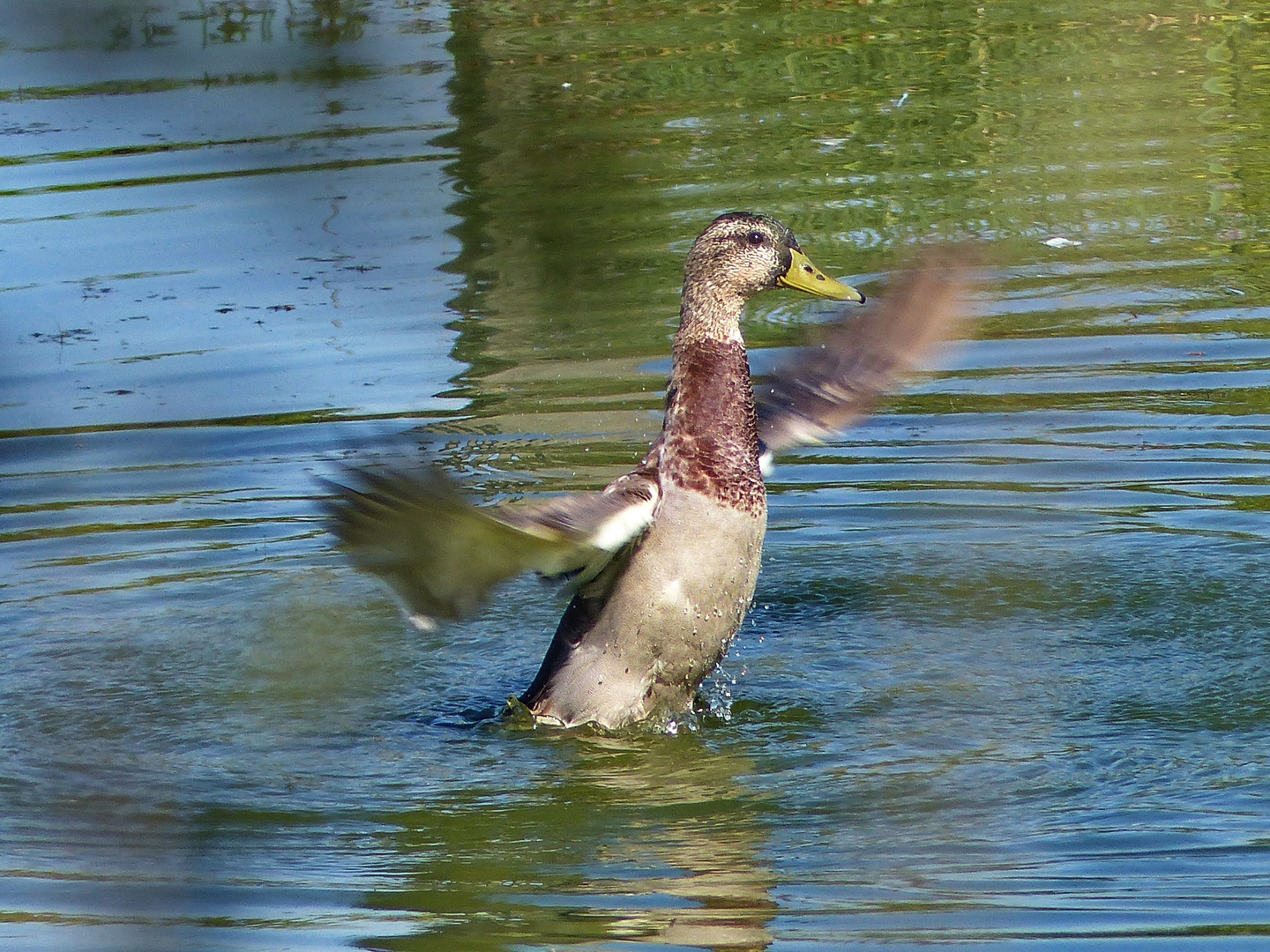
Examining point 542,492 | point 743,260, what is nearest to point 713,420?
point 743,260

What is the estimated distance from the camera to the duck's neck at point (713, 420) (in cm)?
496

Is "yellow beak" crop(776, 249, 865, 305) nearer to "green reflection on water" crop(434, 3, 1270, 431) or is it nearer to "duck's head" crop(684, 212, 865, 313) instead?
"duck's head" crop(684, 212, 865, 313)

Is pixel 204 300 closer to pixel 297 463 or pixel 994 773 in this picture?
pixel 297 463

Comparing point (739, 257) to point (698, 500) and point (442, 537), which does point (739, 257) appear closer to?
point (698, 500)

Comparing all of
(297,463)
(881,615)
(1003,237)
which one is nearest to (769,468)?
(881,615)

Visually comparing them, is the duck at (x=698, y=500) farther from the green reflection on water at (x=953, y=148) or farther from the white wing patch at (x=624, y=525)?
the green reflection on water at (x=953, y=148)

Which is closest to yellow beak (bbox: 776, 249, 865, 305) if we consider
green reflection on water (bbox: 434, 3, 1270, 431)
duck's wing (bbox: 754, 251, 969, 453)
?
duck's wing (bbox: 754, 251, 969, 453)

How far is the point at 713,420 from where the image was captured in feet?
16.5

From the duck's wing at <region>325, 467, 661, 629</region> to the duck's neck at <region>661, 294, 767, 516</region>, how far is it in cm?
64

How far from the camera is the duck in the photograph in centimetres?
495

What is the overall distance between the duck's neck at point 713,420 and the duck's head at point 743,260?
0.14 meters

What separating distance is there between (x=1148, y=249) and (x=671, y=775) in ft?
21.2

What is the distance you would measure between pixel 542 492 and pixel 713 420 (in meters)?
2.48

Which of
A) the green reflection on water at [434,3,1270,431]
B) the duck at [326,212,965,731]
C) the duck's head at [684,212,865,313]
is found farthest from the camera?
the green reflection on water at [434,3,1270,431]
